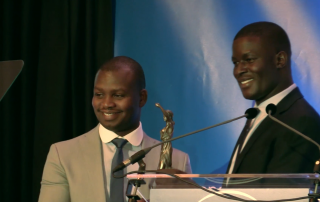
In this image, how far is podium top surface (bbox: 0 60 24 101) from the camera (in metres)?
2.29

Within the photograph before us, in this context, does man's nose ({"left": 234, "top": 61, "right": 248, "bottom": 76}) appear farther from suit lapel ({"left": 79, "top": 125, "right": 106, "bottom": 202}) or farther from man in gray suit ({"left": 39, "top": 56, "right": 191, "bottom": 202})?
suit lapel ({"left": 79, "top": 125, "right": 106, "bottom": 202})

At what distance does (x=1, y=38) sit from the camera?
3537 millimetres

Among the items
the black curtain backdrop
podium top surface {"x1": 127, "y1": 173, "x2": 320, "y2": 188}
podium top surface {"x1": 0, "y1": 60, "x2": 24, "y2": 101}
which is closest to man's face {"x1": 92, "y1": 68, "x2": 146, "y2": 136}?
podium top surface {"x1": 0, "y1": 60, "x2": 24, "y2": 101}

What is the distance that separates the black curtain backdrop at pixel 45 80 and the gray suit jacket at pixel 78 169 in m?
0.72

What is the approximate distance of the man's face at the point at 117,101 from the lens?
2.58 metres

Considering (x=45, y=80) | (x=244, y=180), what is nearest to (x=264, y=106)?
(x=244, y=180)

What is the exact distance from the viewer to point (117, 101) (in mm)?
2602

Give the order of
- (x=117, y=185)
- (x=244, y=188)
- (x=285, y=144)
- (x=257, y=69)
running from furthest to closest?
(x=117, y=185)
(x=257, y=69)
(x=285, y=144)
(x=244, y=188)

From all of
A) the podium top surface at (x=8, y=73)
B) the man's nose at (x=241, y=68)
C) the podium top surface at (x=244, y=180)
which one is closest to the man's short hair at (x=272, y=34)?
the man's nose at (x=241, y=68)

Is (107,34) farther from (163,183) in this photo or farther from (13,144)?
(163,183)

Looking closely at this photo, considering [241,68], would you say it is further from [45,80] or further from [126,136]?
[45,80]

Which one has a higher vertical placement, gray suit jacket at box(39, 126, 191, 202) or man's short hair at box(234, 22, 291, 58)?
man's short hair at box(234, 22, 291, 58)

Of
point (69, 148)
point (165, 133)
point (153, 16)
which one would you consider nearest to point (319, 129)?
point (165, 133)

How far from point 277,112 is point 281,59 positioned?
10.7 inches
